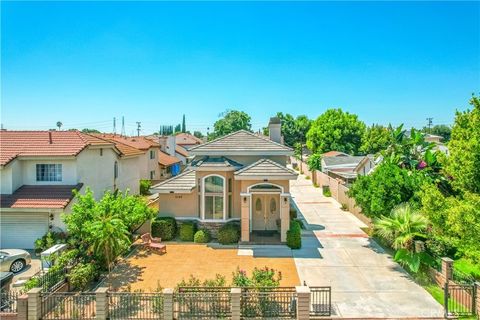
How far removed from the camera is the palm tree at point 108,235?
554 inches

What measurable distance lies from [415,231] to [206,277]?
9.49m

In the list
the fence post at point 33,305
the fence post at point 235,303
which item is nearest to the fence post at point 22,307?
the fence post at point 33,305

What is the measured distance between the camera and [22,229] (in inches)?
760

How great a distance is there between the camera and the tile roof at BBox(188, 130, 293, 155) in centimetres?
2144

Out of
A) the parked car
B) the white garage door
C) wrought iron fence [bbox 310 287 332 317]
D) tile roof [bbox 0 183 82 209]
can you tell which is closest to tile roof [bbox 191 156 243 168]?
tile roof [bbox 0 183 82 209]

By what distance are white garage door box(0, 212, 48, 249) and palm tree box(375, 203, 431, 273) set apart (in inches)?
707

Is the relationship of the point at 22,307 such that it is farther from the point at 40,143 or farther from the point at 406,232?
the point at 406,232

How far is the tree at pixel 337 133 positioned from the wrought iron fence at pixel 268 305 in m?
55.4

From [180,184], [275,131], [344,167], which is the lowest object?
[180,184]

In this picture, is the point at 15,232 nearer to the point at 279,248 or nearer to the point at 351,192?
the point at 279,248

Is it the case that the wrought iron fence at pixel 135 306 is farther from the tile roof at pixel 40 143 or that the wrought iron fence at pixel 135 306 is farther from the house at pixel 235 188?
the tile roof at pixel 40 143

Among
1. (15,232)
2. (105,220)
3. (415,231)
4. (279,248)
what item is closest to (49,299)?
(105,220)

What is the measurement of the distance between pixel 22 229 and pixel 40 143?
537 centimetres

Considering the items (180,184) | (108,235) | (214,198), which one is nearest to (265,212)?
(214,198)
